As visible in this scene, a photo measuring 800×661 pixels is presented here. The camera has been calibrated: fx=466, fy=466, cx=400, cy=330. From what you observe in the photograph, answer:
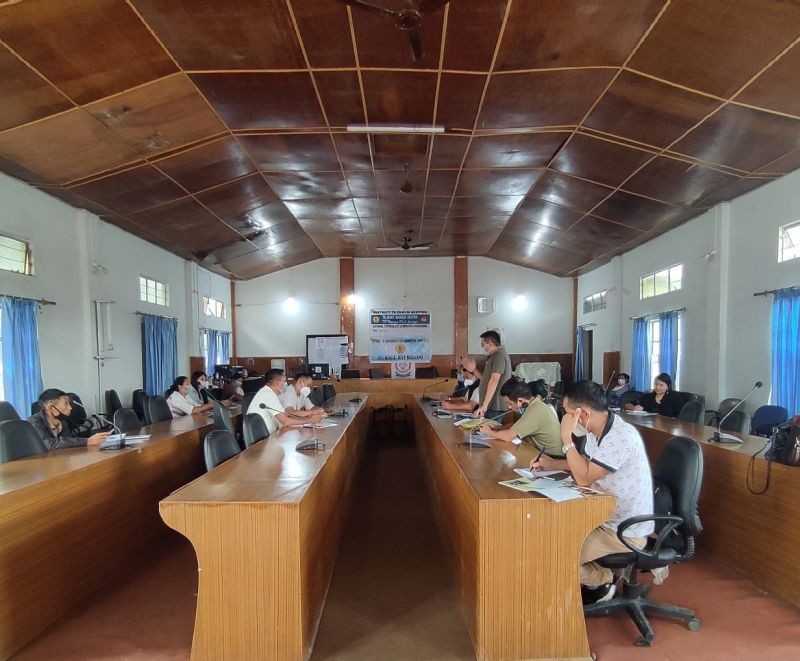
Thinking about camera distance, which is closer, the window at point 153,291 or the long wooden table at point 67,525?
the long wooden table at point 67,525

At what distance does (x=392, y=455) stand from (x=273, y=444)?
2984 mm

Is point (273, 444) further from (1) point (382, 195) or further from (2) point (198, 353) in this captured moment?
(2) point (198, 353)

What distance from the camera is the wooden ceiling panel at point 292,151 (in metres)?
4.75

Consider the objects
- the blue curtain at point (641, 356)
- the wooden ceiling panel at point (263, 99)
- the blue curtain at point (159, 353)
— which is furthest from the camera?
the blue curtain at point (641, 356)

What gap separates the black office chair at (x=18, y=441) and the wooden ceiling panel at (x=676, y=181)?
18.2 feet

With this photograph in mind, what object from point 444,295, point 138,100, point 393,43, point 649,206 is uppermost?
point 393,43

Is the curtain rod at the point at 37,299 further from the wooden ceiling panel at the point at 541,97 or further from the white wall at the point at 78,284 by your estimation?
the wooden ceiling panel at the point at 541,97

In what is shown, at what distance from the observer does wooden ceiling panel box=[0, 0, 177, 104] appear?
2688mm

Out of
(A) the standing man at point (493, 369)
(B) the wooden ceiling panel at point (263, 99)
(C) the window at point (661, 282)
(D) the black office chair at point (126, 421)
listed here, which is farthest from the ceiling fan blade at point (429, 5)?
(C) the window at point (661, 282)

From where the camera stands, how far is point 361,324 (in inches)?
415

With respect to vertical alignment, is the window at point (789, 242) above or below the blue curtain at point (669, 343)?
above

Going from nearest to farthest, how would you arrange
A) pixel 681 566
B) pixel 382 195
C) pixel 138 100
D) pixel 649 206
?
pixel 681 566 < pixel 138 100 < pixel 649 206 < pixel 382 195

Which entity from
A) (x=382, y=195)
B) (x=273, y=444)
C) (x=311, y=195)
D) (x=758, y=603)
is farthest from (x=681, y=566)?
(x=311, y=195)

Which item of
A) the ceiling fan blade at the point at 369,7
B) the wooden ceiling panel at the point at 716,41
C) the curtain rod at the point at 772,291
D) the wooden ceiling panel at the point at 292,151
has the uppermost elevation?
the wooden ceiling panel at the point at 292,151
